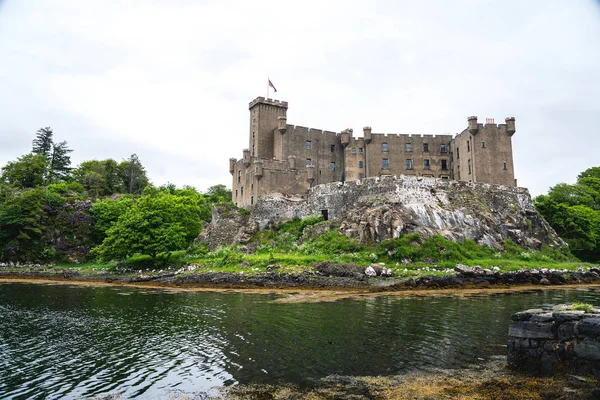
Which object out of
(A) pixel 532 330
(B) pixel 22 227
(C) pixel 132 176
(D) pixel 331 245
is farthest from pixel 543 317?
(C) pixel 132 176

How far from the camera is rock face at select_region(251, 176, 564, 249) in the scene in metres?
40.3

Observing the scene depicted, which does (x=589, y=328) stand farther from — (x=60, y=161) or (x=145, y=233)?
(x=60, y=161)

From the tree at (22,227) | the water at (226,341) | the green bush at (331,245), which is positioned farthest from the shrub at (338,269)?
the tree at (22,227)

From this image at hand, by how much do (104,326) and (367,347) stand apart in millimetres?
11211

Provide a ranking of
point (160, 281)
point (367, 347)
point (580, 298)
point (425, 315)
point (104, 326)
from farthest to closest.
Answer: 1. point (160, 281)
2. point (580, 298)
3. point (425, 315)
4. point (104, 326)
5. point (367, 347)

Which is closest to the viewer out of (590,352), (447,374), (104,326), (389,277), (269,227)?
(590,352)

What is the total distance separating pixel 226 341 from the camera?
46.6 ft

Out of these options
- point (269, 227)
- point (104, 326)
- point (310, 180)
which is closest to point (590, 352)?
point (104, 326)

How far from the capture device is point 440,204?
1687 inches

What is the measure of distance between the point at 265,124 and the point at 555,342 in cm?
5009

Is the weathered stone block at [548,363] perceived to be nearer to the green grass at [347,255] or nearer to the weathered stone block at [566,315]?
the weathered stone block at [566,315]

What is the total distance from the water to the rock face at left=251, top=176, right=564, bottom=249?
661 inches

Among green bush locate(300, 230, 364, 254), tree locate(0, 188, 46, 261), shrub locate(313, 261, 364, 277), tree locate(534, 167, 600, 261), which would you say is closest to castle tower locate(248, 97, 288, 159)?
green bush locate(300, 230, 364, 254)

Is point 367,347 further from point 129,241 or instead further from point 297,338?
point 129,241
